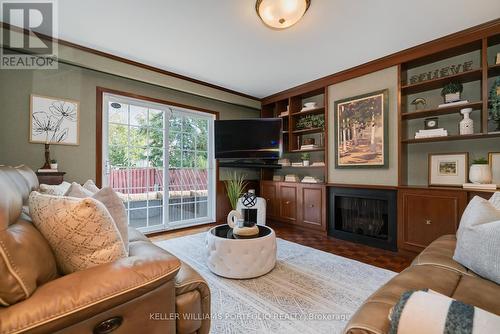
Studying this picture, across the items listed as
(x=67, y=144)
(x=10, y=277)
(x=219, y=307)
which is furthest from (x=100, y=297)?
(x=67, y=144)

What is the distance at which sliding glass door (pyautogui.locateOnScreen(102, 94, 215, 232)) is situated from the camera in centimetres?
329

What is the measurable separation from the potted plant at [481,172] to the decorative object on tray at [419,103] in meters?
0.89

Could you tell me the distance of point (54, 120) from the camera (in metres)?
2.69

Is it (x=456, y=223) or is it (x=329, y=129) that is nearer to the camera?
(x=456, y=223)

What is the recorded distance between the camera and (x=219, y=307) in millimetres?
1695

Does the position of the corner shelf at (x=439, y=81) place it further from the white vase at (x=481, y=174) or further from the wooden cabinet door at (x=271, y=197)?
the wooden cabinet door at (x=271, y=197)

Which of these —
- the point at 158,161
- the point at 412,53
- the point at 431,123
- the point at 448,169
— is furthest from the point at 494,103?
the point at 158,161

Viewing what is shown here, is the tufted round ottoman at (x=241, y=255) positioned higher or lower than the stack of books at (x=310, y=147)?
lower

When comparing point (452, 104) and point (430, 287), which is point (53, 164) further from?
point (452, 104)

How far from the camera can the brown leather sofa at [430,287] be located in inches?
30.3

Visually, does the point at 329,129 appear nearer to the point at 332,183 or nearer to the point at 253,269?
the point at 332,183

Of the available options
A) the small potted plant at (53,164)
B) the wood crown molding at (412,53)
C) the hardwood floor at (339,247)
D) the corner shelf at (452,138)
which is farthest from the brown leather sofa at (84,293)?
the wood crown molding at (412,53)

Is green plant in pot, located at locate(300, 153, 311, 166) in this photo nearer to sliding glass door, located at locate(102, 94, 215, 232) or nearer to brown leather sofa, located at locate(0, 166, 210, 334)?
sliding glass door, located at locate(102, 94, 215, 232)

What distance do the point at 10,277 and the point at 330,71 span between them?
373 cm
